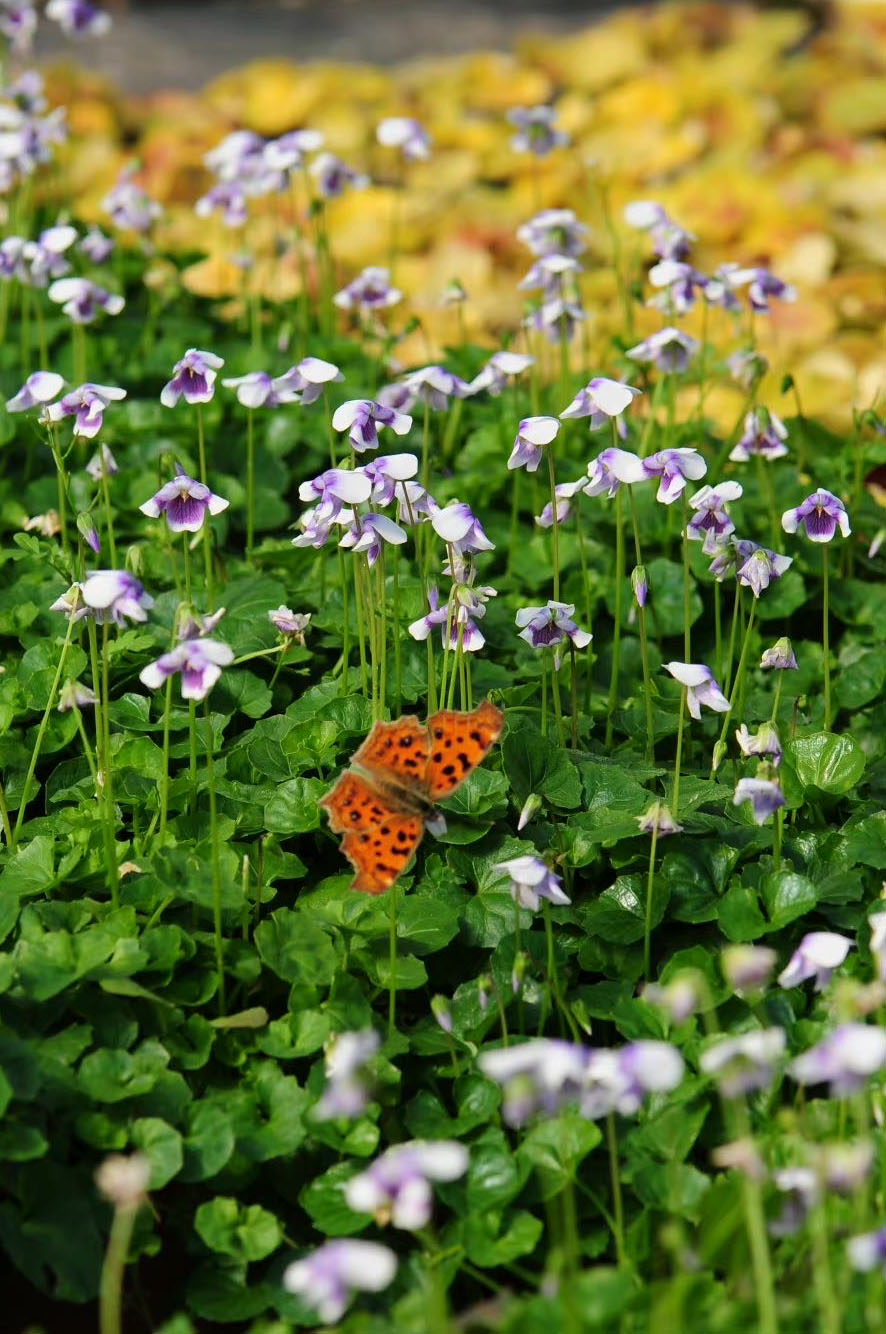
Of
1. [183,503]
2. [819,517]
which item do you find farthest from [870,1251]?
[183,503]

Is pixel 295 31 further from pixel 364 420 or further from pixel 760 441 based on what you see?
pixel 364 420

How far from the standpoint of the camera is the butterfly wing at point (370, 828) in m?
1.73

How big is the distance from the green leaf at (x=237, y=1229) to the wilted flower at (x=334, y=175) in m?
2.18

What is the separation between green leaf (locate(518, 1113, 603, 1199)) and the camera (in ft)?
5.70

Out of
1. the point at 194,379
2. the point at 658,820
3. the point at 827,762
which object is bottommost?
the point at 827,762

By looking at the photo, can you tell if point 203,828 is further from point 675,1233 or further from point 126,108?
point 126,108

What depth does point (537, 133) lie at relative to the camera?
3.47 metres

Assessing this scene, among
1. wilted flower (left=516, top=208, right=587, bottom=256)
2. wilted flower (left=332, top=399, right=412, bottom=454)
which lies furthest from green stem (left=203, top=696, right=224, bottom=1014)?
wilted flower (left=516, top=208, right=587, bottom=256)

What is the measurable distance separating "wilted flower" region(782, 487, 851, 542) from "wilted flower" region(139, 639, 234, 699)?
781mm

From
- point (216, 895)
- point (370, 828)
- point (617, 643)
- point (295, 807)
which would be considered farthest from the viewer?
point (617, 643)

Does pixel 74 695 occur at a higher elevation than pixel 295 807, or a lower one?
higher

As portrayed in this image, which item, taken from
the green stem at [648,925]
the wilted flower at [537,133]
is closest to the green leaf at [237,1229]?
the green stem at [648,925]

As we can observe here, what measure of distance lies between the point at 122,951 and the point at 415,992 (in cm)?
39

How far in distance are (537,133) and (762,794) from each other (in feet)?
6.79
